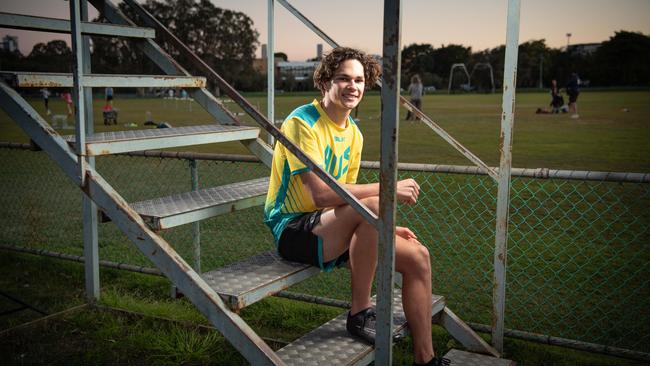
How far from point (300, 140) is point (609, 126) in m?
19.2

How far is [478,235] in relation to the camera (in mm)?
5820

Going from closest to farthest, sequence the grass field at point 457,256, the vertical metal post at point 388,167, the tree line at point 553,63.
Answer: the vertical metal post at point 388,167, the grass field at point 457,256, the tree line at point 553,63

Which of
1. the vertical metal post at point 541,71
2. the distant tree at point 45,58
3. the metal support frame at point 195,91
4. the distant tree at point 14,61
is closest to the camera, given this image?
the metal support frame at point 195,91

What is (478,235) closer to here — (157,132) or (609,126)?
(157,132)

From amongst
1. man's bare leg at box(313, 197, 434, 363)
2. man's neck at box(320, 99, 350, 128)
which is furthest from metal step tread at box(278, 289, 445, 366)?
man's neck at box(320, 99, 350, 128)

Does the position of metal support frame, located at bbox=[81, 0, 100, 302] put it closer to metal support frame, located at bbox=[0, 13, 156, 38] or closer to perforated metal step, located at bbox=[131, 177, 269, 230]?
metal support frame, located at bbox=[0, 13, 156, 38]

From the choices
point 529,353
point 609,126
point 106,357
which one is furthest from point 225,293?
point 609,126

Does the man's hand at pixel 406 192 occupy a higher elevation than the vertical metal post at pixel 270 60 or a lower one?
lower

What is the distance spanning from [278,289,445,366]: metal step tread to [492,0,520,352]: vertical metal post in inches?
28.2

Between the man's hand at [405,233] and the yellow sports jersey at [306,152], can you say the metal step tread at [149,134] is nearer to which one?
the yellow sports jersey at [306,152]

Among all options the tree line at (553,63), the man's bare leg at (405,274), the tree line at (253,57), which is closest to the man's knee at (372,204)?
the man's bare leg at (405,274)

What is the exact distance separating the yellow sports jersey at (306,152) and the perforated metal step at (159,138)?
0.53m

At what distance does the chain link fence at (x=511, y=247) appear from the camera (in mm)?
4043

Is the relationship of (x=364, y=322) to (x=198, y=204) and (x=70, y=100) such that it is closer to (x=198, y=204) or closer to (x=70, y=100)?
(x=198, y=204)
